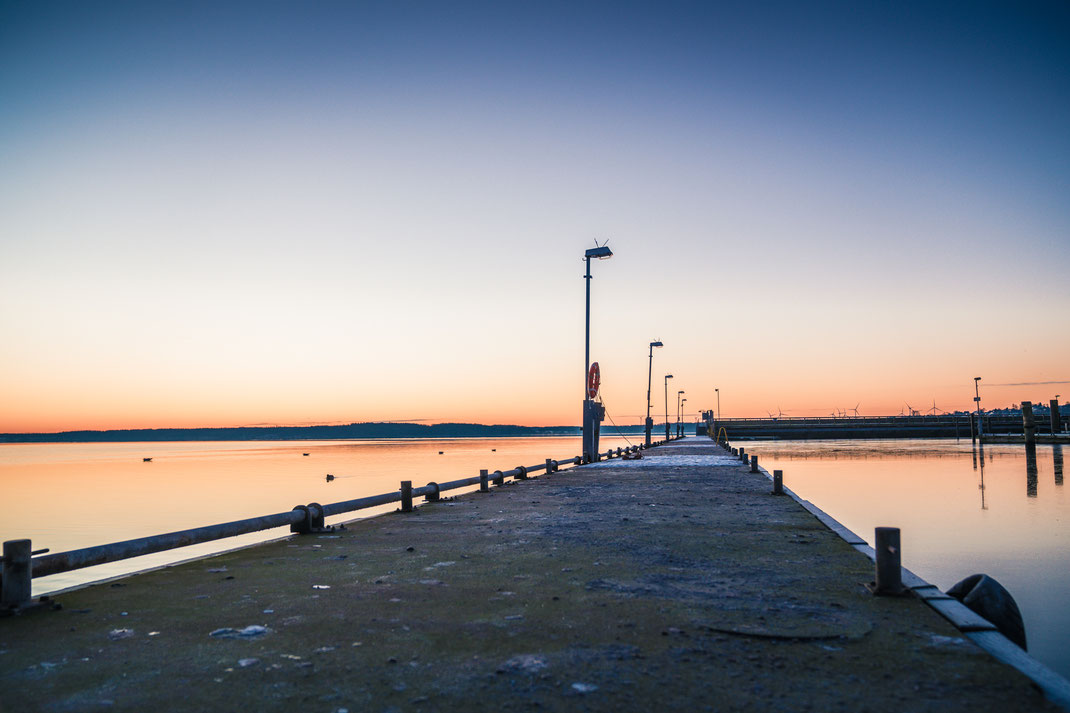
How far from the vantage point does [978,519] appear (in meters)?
18.3

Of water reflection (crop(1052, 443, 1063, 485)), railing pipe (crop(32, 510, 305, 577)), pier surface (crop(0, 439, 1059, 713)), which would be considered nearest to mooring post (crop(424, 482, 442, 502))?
railing pipe (crop(32, 510, 305, 577))

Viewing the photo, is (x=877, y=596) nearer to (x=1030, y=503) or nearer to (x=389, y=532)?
(x=389, y=532)

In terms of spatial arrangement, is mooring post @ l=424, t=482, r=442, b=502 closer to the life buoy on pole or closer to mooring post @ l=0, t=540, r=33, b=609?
mooring post @ l=0, t=540, r=33, b=609

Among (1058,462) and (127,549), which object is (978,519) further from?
(1058,462)

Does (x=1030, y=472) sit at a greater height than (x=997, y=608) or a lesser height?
lesser

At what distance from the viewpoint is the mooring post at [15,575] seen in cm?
568

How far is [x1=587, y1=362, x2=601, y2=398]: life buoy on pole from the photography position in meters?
27.1

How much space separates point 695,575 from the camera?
22.4 ft

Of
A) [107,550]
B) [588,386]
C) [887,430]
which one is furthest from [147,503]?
[887,430]

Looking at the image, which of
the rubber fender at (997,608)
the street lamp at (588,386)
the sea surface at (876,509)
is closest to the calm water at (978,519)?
the sea surface at (876,509)

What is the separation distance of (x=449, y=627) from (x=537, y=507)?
8346 mm

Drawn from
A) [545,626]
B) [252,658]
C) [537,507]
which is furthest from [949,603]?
[537,507]

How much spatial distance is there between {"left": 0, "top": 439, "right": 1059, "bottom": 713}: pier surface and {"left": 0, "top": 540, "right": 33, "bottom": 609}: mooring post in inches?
11.0

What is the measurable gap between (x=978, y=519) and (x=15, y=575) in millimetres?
20642
